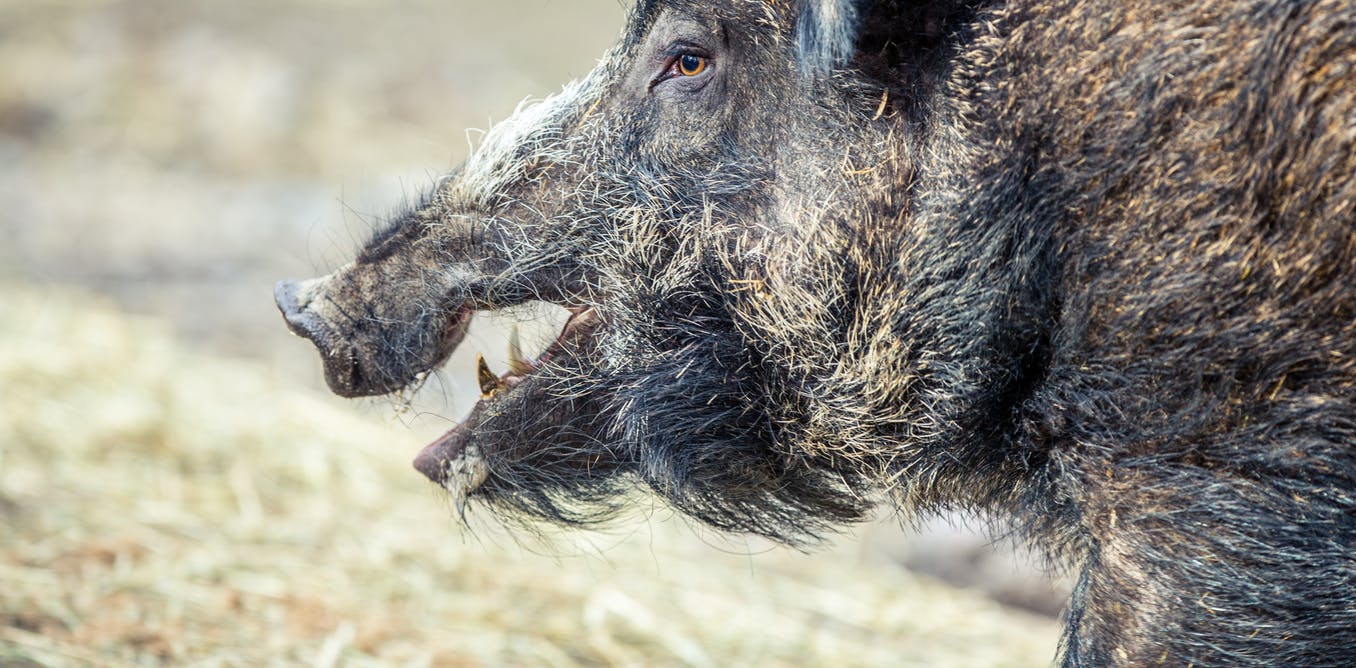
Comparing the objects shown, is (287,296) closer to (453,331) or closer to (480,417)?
(453,331)

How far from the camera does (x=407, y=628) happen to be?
4137 mm

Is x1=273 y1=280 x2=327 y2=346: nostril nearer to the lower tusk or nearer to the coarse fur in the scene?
the coarse fur

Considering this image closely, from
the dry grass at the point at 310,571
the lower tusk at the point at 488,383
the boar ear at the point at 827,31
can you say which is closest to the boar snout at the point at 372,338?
the lower tusk at the point at 488,383

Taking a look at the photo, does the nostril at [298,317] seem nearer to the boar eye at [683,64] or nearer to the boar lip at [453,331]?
the boar lip at [453,331]

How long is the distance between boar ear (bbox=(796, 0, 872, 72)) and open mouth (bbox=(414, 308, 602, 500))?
830 mm

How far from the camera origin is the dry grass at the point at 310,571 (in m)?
3.79

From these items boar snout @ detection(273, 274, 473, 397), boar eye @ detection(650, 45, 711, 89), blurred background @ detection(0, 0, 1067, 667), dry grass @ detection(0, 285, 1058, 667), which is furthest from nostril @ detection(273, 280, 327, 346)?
boar eye @ detection(650, 45, 711, 89)

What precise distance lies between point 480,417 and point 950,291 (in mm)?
1225

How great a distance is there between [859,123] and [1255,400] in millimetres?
991

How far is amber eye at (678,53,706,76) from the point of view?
291 cm

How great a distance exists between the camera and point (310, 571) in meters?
4.49

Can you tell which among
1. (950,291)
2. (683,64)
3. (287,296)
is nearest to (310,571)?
(287,296)

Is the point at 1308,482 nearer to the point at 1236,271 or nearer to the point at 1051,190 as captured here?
the point at 1236,271

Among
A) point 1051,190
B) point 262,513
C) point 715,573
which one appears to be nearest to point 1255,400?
point 1051,190
